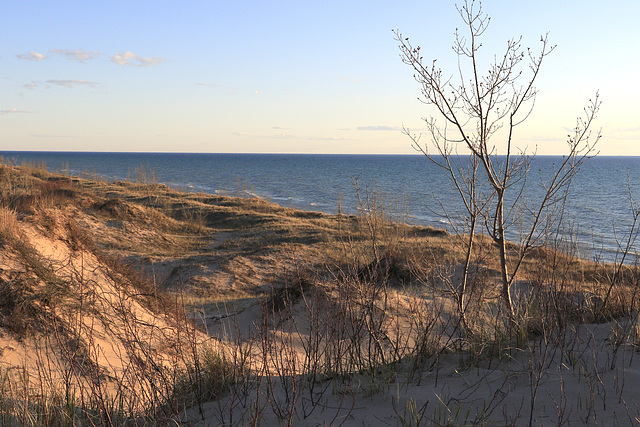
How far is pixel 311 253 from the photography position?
48.3 ft

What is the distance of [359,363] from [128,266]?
5.98 metres

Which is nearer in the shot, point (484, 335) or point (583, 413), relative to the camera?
point (583, 413)

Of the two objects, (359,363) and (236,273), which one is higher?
(359,363)

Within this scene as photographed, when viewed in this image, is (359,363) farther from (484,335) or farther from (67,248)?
(67,248)

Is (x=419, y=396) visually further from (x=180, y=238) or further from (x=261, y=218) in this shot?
(x=261, y=218)

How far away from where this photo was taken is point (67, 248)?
7.97 meters

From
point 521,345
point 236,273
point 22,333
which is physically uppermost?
point 521,345

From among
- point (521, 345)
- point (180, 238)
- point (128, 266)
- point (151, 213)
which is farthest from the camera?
point (151, 213)

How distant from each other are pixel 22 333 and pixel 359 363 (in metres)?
3.82

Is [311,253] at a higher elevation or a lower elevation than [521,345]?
lower

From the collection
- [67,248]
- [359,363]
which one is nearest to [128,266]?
[67,248]

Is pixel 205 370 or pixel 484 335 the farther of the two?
pixel 484 335

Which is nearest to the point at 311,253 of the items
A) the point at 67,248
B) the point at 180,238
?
the point at 180,238

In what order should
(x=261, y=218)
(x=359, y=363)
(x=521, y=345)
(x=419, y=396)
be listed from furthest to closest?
(x=261, y=218), (x=521, y=345), (x=359, y=363), (x=419, y=396)
